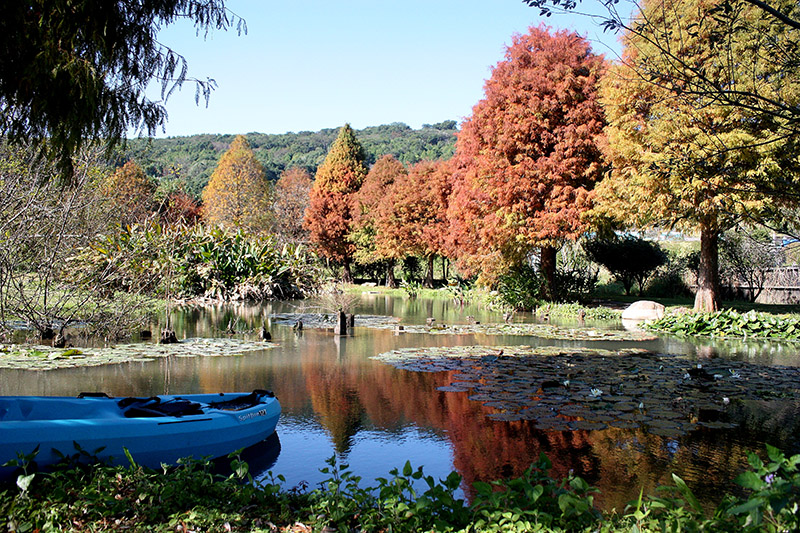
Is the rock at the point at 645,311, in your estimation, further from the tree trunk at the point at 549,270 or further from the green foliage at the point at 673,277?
the green foliage at the point at 673,277

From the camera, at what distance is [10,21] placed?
15.6 ft

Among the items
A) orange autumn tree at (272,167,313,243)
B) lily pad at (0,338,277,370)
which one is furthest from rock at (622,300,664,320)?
orange autumn tree at (272,167,313,243)

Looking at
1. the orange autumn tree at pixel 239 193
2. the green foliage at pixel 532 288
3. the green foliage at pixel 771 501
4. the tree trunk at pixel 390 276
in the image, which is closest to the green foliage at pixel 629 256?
the green foliage at pixel 532 288

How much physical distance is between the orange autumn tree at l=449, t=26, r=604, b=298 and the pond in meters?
7.14

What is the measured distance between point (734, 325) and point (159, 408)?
14946mm

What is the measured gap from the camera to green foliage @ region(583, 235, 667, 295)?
27.7 m

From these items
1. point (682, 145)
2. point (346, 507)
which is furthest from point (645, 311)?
point (346, 507)

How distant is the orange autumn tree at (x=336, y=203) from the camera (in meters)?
42.4

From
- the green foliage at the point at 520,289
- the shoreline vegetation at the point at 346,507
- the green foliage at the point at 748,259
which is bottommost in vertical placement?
the shoreline vegetation at the point at 346,507

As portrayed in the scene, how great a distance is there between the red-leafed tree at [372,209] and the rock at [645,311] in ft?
64.5

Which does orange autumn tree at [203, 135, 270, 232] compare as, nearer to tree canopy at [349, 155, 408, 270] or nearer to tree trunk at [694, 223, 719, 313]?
tree canopy at [349, 155, 408, 270]

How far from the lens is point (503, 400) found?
829 centimetres

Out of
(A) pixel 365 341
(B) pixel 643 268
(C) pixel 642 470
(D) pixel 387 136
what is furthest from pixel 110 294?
(D) pixel 387 136

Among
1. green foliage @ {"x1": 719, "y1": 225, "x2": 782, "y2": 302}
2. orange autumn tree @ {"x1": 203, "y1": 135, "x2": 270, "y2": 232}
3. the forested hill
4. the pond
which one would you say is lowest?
the pond
